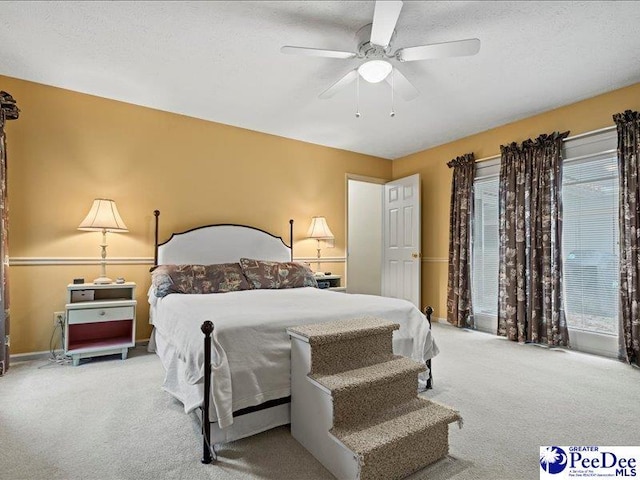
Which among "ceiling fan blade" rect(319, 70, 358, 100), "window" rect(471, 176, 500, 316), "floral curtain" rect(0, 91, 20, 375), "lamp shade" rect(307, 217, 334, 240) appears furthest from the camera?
"lamp shade" rect(307, 217, 334, 240)

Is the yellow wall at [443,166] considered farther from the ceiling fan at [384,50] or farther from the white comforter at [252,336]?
the white comforter at [252,336]

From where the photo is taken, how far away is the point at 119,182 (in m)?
3.73

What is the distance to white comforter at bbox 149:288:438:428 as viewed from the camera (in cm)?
184

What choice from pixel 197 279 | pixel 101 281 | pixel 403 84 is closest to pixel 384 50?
pixel 403 84

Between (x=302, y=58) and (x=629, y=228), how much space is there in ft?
11.2

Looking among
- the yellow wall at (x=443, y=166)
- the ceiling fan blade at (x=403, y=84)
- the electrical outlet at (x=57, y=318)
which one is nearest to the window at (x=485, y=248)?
the yellow wall at (x=443, y=166)

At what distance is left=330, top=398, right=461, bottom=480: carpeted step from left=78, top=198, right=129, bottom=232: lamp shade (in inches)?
116

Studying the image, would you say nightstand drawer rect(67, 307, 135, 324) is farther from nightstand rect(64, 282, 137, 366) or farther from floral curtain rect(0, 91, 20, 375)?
floral curtain rect(0, 91, 20, 375)

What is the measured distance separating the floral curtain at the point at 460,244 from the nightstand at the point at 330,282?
1.56m

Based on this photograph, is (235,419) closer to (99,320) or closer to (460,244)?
(99,320)

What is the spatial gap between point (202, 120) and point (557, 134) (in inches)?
162

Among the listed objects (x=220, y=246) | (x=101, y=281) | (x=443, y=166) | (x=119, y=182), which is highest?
(x=443, y=166)

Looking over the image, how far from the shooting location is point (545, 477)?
1628mm

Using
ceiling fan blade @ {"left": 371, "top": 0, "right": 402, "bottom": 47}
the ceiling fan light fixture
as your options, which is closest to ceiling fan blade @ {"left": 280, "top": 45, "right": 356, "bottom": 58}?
the ceiling fan light fixture
